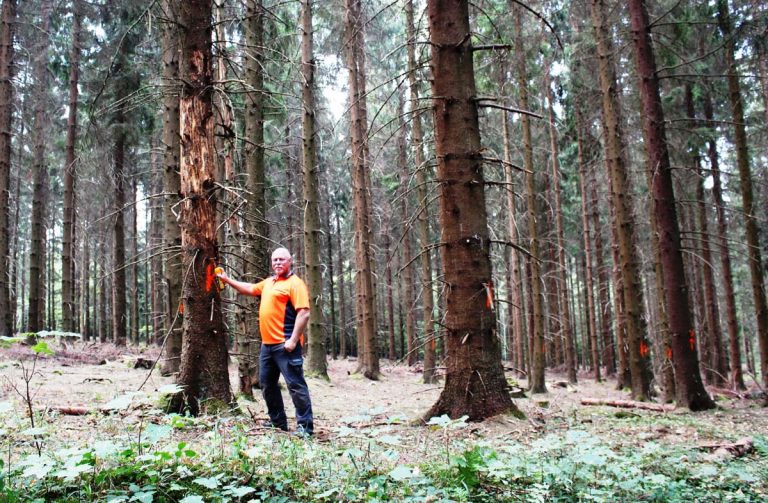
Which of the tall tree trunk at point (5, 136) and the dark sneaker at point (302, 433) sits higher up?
the tall tree trunk at point (5, 136)

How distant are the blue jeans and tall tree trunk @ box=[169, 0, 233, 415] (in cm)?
45

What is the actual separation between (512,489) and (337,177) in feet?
73.9

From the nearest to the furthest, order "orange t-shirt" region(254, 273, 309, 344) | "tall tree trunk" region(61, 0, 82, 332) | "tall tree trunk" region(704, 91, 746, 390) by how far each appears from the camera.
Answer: "orange t-shirt" region(254, 273, 309, 344)
"tall tree trunk" region(704, 91, 746, 390)
"tall tree trunk" region(61, 0, 82, 332)

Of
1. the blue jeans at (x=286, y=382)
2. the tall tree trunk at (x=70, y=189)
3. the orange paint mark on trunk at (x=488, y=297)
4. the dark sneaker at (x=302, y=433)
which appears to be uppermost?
the tall tree trunk at (x=70, y=189)

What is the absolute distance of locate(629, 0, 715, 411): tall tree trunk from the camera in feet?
30.1

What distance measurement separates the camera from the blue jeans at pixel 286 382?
18.6ft

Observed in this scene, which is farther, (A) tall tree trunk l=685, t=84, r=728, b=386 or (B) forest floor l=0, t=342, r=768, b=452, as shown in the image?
(A) tall tree trunk l=685, t=84, r=728, b=386

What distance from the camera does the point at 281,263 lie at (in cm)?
609

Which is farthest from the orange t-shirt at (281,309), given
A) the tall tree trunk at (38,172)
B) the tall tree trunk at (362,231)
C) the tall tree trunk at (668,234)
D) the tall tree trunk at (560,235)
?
the tall tree trunk at (560,235)

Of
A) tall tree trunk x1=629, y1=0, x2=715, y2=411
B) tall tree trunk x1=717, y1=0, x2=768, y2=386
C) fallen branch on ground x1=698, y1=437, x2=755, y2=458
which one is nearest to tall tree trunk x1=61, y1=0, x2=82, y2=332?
tall tree trunk x1=629, y1=0, x2=715, y2=411

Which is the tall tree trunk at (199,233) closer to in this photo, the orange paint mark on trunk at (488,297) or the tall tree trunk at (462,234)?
the tall tree trunk at (462,234)

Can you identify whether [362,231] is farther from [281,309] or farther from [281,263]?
[281,309]

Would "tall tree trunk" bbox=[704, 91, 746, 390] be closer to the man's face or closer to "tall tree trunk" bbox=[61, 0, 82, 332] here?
→ the man's face

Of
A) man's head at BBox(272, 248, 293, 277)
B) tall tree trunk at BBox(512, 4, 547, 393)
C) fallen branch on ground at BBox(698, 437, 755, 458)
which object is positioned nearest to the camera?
fallen branch on ground at BBox(698, 437, 755, 458)
